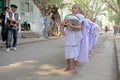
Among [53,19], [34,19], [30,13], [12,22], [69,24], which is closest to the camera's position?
[69,24]

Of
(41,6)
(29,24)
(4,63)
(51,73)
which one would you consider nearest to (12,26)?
(4,63)

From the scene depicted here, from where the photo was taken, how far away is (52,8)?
36.0m

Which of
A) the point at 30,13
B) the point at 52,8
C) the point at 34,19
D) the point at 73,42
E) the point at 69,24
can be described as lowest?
the point at 73,42

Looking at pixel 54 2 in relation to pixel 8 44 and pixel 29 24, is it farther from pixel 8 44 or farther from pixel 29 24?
pixel 8 44

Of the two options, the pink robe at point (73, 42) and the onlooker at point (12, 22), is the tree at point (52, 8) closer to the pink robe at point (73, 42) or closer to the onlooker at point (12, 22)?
the onlooker at point (12, 22)

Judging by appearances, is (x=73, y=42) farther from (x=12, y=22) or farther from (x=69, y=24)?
(x=12, y=22)

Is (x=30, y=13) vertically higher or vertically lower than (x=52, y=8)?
lower

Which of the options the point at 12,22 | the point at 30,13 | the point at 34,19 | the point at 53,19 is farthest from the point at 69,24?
the point at 53,19

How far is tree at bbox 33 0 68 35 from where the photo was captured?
34.6m

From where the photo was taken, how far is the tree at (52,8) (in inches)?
1361

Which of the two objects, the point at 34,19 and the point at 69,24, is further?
the point at 34,19

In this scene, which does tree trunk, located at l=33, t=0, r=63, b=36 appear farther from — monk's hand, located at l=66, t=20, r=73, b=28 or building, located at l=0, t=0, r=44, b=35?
monk's hand, located at l=66, t=20, r=73, b=28

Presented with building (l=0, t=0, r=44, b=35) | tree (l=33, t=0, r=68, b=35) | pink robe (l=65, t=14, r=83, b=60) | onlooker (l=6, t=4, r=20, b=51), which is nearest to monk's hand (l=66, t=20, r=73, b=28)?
pink robe (l=65, t=14, r=83, b=60)

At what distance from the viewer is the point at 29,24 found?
3259 centimetres
